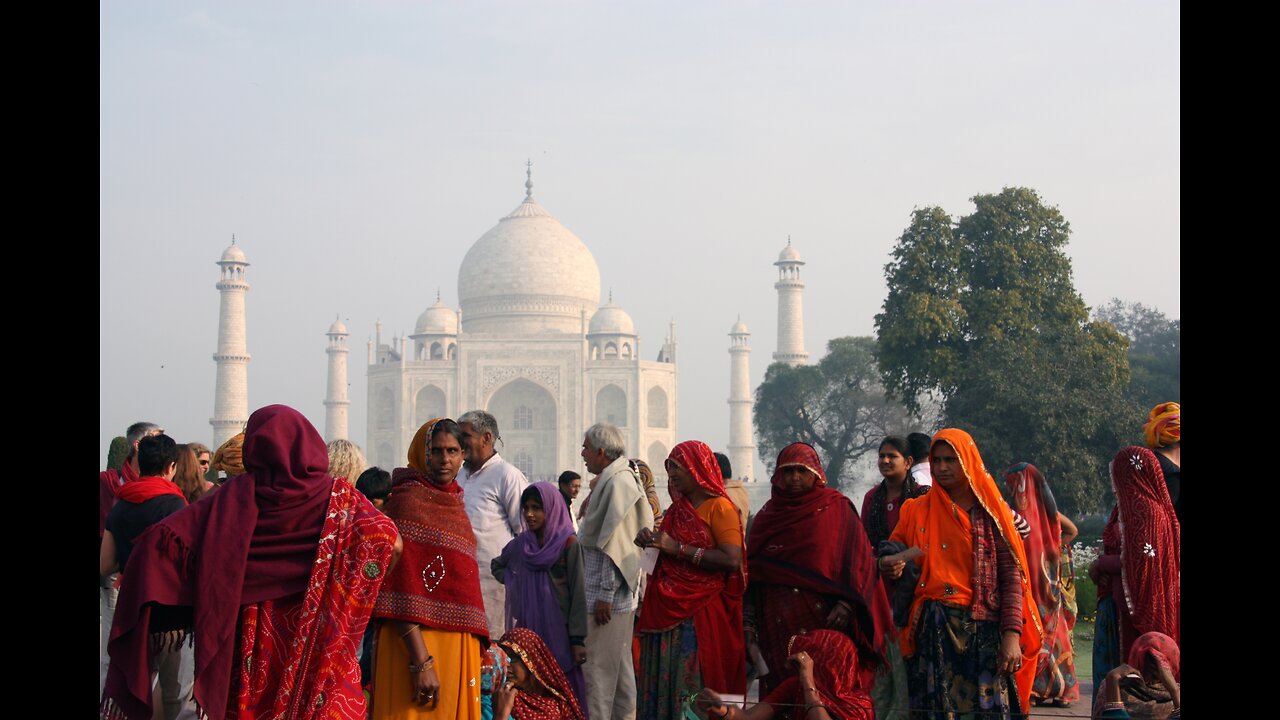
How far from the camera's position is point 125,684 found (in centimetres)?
304

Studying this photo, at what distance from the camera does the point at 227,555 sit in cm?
299

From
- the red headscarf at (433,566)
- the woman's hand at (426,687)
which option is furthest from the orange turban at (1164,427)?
the woman's hand at (426,687)

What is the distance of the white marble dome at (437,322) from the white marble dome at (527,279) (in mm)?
478

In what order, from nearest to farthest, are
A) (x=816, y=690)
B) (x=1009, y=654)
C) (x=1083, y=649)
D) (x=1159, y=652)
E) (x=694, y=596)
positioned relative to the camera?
(x=1159, y=652)
(x=816, y=690)
(x=1009, y=654)
(x=694, y=596)
(x=1083, y=649)

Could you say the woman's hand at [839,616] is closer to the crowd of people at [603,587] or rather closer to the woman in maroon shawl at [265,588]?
the crowd of people at [603,587]

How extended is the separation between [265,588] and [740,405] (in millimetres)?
45751

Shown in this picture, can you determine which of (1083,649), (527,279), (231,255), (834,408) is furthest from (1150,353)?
(1083,649)

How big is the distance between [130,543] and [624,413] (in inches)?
1568

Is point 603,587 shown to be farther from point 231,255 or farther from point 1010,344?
point 231,255

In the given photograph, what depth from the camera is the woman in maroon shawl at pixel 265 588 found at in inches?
118

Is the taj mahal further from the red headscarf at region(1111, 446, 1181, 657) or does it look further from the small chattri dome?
the red headscarf at region(1111, 446, 1181, 657)

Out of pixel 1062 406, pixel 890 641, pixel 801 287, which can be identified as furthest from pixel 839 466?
pixel 890 641

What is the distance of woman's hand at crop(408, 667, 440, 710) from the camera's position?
336 centimetres
